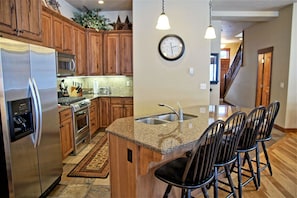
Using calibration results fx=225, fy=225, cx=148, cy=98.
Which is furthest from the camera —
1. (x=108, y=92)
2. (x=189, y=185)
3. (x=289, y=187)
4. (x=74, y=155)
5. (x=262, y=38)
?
(x=262, y=38)

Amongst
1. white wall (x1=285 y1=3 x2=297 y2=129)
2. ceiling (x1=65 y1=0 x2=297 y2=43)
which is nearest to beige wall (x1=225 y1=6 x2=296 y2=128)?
white wall (x1=285 y1=3 x2=297 y2=129)

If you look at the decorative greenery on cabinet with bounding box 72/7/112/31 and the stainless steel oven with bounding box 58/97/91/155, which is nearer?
the stainless steel oven with bounding box 58/97/91/155

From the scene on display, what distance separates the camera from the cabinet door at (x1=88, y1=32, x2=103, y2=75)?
5422mm

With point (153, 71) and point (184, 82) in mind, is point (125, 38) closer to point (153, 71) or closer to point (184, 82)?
point (153, 71)

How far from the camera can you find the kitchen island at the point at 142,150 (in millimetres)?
1814

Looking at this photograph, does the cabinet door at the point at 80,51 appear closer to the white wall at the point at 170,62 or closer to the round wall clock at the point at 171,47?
the white wall at the point at 170,62

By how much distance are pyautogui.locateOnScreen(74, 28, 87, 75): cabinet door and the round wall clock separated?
180cm

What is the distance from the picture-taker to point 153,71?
4961mm

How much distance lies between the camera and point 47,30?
3660 mm

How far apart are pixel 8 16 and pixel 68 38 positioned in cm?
234

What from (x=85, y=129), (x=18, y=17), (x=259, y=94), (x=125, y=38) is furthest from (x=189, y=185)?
(x=259, y=94)

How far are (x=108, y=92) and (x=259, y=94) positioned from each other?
484 cm

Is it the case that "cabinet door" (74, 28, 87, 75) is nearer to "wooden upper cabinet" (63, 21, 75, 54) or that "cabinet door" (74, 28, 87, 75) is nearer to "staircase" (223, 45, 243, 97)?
"wooden upper cabinet" (63, 21, 75, 54)

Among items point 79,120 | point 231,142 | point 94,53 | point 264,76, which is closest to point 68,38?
point 94,53
